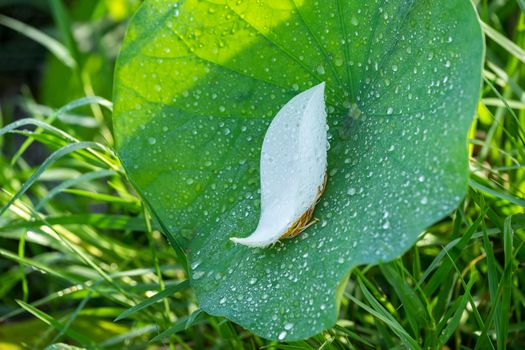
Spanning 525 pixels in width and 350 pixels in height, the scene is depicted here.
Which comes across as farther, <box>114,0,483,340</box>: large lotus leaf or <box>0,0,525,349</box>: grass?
<box>0,0,525,349</box>: grass

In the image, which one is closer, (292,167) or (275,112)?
(292,167)

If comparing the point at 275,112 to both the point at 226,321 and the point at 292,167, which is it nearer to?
the point at 292,167

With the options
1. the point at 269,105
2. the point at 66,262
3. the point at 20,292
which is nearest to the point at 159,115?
the point at 269,105

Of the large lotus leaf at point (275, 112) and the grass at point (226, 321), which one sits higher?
the large lotus leaf at point (275, 112)

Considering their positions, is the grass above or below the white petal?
below

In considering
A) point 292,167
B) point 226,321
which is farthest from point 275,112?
point 226,321
